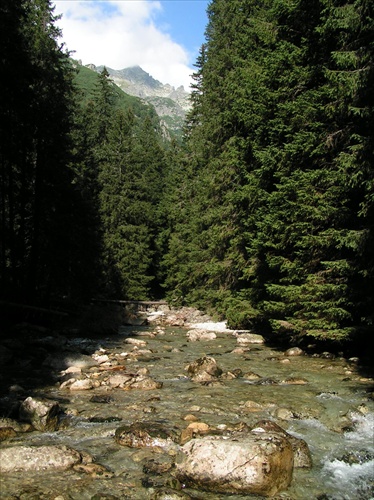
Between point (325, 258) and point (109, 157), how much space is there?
30231mm

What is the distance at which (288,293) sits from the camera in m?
13.0

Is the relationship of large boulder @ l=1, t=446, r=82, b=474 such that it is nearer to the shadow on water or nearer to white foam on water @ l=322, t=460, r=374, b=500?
the shadow on water

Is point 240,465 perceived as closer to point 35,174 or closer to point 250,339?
point 250,339

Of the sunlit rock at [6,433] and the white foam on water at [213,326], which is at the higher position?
the sunlit rock at [6,433]

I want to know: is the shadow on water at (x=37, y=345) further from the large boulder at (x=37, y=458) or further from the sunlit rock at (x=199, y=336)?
the sunlit rock at (x=199, y=336)

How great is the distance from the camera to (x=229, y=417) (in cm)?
768

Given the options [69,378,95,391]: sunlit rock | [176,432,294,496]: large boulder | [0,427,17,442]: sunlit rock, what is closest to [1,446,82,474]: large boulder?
[0,427,17,442]: sunlit rock

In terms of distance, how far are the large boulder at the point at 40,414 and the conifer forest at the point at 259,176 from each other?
304 inches

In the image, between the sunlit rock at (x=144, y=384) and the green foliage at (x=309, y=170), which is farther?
the green foliage at (x=309, y=170)

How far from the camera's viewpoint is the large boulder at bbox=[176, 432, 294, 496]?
5.02 meters

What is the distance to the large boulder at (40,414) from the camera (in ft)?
22.5

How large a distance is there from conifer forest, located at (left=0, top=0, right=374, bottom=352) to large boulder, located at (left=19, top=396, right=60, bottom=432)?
7721 millimetres

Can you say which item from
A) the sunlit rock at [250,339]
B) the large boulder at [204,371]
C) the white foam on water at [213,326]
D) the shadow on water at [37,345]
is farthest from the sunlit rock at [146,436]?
the white foam on water at [213,326]

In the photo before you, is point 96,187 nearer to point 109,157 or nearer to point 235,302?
point 109,157
